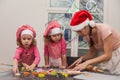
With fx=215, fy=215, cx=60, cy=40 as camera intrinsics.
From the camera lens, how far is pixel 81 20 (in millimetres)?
1735

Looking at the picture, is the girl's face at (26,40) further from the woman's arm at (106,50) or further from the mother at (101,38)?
the woman's arm at (106,50)

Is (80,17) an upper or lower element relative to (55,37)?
upper

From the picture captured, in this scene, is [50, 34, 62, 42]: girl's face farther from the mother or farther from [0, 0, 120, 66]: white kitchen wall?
[0, 0, 120, 66]: white kitchen wall

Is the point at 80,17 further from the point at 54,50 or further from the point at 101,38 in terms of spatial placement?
the point at 54,50

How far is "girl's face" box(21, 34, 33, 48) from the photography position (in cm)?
206

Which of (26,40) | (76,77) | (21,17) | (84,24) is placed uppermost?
(21,17)

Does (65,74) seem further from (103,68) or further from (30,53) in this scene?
(30,53)

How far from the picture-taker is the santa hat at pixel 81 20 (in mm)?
1703

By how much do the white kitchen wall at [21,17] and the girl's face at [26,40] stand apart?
1.10 metres

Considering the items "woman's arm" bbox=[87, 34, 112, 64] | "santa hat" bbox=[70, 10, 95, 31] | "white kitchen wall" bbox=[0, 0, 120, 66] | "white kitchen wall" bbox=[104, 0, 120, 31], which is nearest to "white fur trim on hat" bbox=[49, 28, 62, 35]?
"santa hat" bbox=[70, 10, 95, 31]

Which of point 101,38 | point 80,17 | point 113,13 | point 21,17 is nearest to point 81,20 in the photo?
point 80,17

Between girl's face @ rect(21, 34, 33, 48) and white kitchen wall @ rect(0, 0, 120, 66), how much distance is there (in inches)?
43.5

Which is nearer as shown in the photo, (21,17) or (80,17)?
(80,17)

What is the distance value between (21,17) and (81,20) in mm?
1647
